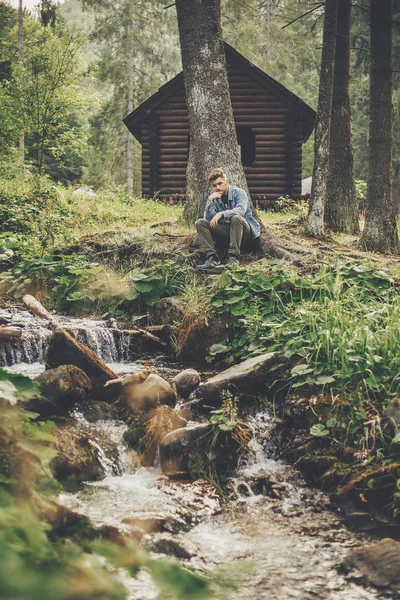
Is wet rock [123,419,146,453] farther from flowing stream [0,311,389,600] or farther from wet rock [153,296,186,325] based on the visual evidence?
wet rock [153,296,186,325]

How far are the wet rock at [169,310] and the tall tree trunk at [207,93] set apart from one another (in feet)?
9.28

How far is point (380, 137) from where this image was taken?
454 inches

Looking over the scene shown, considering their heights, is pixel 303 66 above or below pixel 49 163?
above

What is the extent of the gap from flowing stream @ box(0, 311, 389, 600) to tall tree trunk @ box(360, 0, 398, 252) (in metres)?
7.49

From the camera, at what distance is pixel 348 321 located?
5508 mm

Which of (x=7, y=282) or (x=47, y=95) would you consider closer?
(x=7, y=282)

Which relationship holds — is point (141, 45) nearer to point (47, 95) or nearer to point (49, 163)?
point (49, 163)

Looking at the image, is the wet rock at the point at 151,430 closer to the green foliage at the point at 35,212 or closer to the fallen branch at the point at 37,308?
the fallen branch at the point at 37,308

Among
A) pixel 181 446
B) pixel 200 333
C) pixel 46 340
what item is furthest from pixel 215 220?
pixel 181 446

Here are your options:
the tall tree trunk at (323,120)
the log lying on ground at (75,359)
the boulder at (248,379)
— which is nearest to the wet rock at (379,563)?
the boulder at (248,379)

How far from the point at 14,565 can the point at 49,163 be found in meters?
33.9

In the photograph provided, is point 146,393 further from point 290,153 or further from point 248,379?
point 290,153

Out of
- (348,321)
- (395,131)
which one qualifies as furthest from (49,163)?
(348,321)

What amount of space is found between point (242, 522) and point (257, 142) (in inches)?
634
